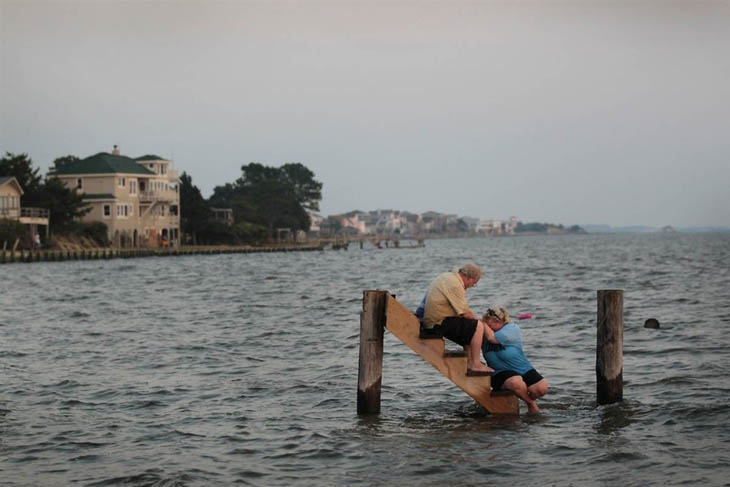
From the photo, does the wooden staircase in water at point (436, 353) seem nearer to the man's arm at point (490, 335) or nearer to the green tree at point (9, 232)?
the man's arm at point (490, 335)

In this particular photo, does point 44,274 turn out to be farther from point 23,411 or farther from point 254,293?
point 23,411

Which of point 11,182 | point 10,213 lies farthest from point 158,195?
point 10,213

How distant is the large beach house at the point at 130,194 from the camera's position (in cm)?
10900

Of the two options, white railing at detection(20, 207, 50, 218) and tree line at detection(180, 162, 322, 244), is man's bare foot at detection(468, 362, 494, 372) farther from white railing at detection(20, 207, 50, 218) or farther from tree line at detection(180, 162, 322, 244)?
tree line at detection(180, 162, 322, 244)

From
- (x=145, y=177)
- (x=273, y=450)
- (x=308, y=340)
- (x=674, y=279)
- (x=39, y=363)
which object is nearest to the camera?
(x=273, y=450)

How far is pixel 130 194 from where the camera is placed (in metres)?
112

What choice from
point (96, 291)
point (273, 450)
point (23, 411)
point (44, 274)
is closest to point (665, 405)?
point (273, 450)

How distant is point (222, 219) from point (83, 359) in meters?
128

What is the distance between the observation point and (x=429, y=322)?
45.9 ft

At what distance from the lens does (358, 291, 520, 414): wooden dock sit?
45.2ft

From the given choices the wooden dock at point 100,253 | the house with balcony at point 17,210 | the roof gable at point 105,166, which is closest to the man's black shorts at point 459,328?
the wooden dock at point 100,253

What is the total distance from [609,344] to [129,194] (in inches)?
4009

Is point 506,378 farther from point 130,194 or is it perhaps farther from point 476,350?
point 130,194

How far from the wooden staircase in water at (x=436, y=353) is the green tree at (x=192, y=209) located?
4644 inches
